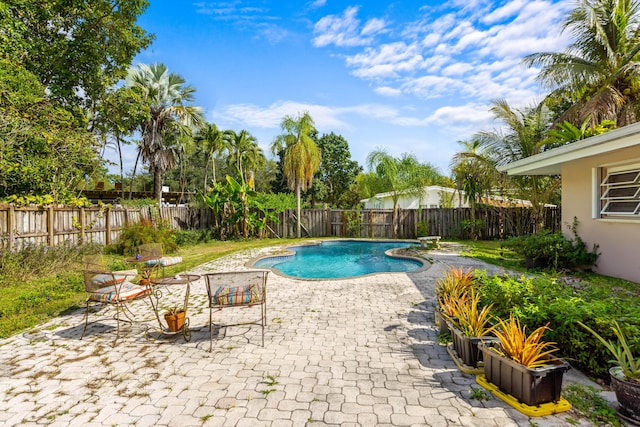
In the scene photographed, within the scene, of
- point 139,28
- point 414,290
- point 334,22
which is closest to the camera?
point 414,290

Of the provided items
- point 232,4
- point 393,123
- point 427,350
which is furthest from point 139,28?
point 427,350

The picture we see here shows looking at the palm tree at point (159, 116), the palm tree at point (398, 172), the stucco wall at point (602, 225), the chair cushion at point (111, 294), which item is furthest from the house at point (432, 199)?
the chair cushion at point (111, 294)

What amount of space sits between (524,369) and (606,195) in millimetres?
7139

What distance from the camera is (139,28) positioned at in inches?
511

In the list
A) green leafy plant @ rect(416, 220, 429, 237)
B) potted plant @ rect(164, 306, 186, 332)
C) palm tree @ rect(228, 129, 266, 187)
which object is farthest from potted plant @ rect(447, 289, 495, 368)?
palm tree @ rect(228, 129, 266, 187)

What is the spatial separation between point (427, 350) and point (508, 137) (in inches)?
533

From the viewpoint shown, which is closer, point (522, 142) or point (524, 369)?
point (524, 369)

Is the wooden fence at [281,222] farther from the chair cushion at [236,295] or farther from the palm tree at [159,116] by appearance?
the chair cushion at [236,295]

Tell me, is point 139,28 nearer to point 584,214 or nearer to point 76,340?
point 76,340

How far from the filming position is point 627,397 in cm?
254

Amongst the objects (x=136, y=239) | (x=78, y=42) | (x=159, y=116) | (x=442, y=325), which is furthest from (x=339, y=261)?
(x=159, y=116)

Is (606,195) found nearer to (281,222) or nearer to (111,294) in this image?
(111,294)

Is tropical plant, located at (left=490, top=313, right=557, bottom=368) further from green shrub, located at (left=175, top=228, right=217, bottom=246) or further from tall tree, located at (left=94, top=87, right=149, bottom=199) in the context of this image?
tall tree, located at (left=94, top=87, right=149, bottom=199)

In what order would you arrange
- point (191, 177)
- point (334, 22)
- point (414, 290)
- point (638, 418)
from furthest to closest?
1. point (191, 177)
2. point (334, 22)
3. point (414, 290)
4. point (638, 418)
